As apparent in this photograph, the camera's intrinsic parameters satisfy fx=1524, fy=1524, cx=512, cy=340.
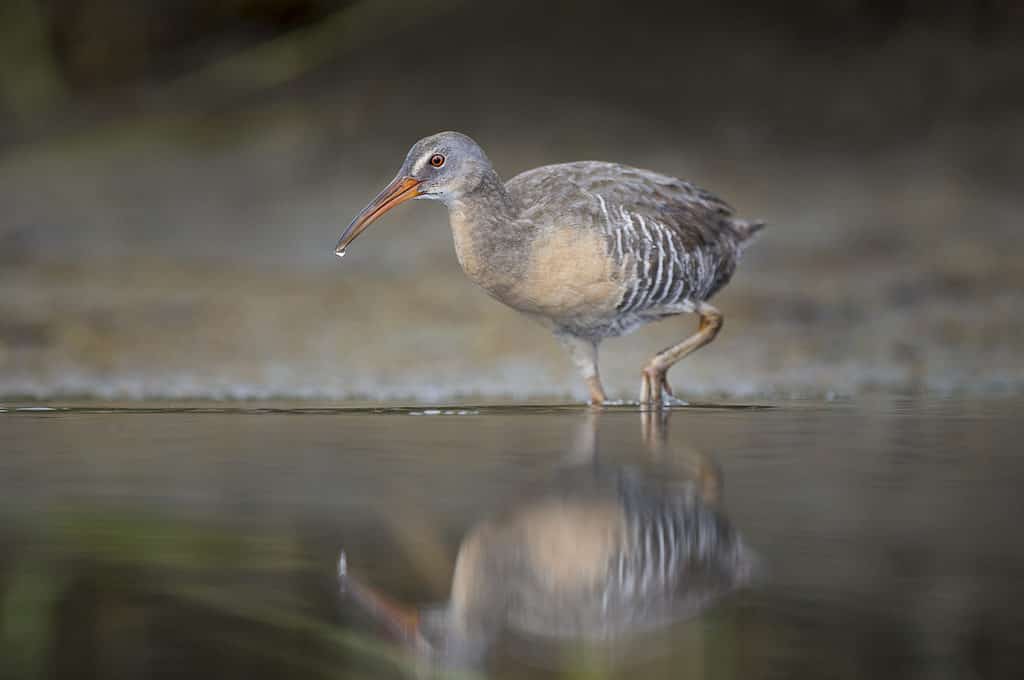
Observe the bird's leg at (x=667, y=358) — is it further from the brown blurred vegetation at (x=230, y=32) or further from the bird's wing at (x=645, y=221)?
the brown blurred vegetation at (x=230, y=32)

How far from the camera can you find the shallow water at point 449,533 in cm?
232

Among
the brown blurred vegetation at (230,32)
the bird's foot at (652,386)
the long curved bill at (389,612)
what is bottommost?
the long curved bill at (389,612)

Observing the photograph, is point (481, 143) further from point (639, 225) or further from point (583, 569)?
point (583, 569)

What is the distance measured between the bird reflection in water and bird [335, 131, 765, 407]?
2.36 m

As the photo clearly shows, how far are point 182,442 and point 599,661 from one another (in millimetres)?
3056

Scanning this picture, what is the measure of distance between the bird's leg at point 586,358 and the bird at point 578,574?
3.13m

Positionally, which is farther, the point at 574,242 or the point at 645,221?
the point at 645,221

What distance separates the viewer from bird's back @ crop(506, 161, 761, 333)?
633 centimetres

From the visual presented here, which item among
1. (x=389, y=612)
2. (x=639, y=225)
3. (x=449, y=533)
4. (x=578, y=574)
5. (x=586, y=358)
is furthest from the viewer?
(x=586, y=358)

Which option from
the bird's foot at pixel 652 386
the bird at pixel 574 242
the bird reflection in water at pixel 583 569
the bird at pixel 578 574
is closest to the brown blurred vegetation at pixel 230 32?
the bird at pixel 574 242

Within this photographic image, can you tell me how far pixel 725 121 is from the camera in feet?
38.8

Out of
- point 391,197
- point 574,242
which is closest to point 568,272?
point 574,242

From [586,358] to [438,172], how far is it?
1.21 meters

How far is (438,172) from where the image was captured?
20.3ft
